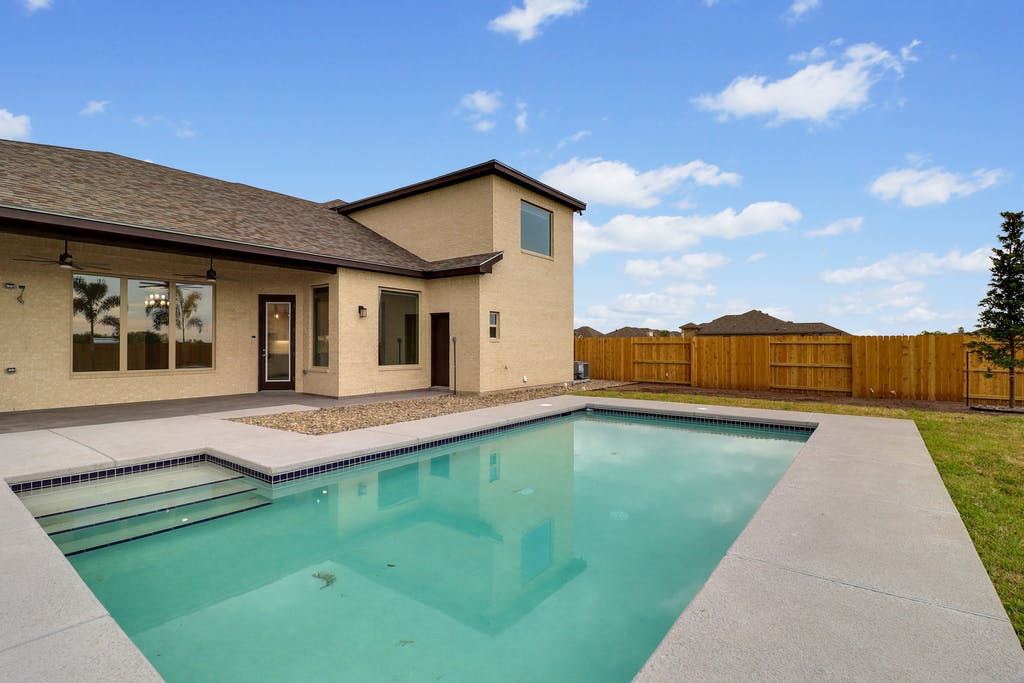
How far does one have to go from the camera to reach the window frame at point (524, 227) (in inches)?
522

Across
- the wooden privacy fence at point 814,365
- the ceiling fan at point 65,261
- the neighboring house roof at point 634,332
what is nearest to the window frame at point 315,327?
the ceiling fan at point 65,261

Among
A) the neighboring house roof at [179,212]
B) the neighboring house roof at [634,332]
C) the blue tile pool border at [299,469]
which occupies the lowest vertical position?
the blue tile pool border at [299,469]

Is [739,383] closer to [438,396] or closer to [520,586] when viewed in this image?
[438,396]

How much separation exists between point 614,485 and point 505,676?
11.3ft

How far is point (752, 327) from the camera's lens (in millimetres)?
37219

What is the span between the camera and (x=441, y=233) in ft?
43.3

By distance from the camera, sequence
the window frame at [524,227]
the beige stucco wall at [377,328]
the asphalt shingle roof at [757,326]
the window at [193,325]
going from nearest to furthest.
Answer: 1. the window at [193,325]
2. the beige stucco wall at [377,328]
3. the window frame at [524,227]
4. the asphalt shingle roof at [757,326]

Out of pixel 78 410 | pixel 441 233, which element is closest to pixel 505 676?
pixel 78 410

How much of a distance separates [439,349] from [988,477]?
10611mm

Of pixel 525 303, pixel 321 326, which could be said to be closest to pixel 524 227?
pixel 525 303

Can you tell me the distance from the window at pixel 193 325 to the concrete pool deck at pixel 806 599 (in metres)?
5.70

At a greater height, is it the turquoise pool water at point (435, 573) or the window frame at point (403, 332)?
the window frame at point (403, 332)

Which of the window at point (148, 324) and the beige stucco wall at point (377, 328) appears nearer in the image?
the window at point (148, 324)

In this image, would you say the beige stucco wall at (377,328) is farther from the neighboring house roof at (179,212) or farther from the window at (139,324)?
the window at (139,324)
